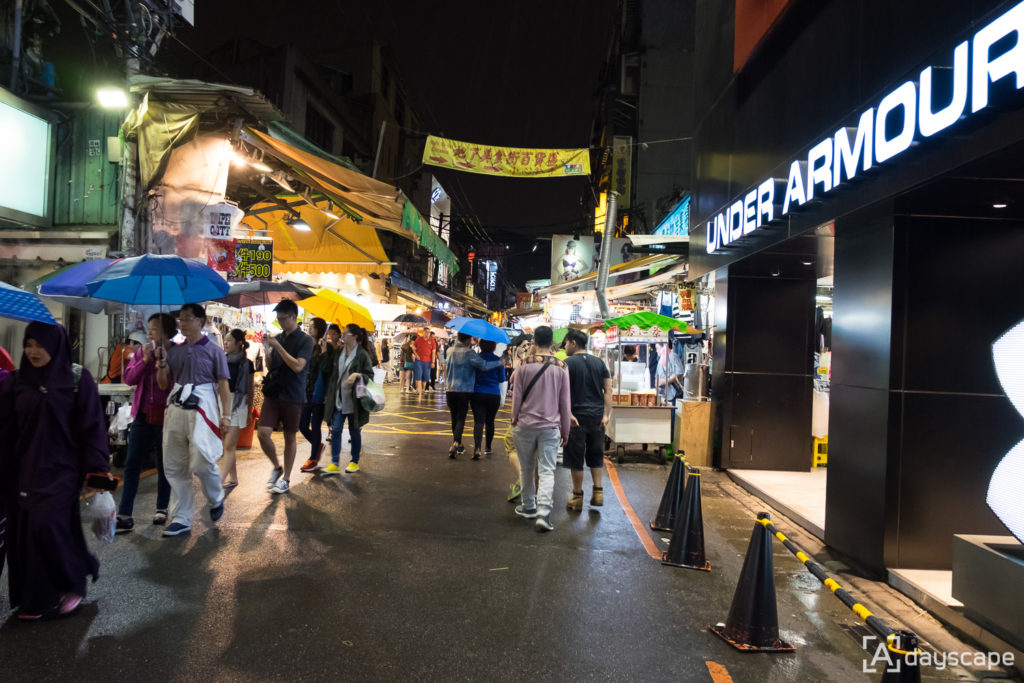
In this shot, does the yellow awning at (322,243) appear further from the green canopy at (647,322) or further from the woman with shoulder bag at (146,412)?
the woman with shoulder bag at (146,412)

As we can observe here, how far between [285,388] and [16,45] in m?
7.51

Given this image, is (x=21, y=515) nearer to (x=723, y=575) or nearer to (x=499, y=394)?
(x=723, y=575)

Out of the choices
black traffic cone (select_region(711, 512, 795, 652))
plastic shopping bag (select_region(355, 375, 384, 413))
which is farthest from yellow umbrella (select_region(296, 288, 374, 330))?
black traffic cone (select_region(711, 512, 795, 652))

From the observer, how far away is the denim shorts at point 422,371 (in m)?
23.3

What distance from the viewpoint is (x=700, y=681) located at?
3471 millimetres

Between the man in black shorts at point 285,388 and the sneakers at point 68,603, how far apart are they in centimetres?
316

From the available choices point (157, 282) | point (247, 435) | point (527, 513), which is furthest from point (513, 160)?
point (527, 513)

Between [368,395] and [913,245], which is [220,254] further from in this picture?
[913,245]

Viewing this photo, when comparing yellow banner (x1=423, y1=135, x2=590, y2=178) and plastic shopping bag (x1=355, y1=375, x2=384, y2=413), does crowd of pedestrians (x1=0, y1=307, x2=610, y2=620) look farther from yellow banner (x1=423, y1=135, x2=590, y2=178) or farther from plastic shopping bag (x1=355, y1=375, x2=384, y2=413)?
yellow banner (x1=423, y1=135, x2=590, y2=178)

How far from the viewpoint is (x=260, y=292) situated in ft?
27.9

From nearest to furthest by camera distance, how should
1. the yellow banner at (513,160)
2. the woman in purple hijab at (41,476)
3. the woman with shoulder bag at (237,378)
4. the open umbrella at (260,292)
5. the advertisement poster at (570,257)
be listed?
the woman in purple hijab at (41,476), the woman with shoulder bag at (237,378), the open umbrella at (260,292), the yellow banner at (513,160), the advertisement poster at (570,257)

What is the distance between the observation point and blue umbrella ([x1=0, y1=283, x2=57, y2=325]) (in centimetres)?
379

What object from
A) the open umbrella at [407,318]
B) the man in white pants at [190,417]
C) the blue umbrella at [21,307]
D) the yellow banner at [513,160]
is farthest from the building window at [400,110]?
the blue umbrella at [21,307]

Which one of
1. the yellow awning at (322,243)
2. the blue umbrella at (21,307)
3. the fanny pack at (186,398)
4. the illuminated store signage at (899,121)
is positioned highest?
the yellow awning at (322,243)
